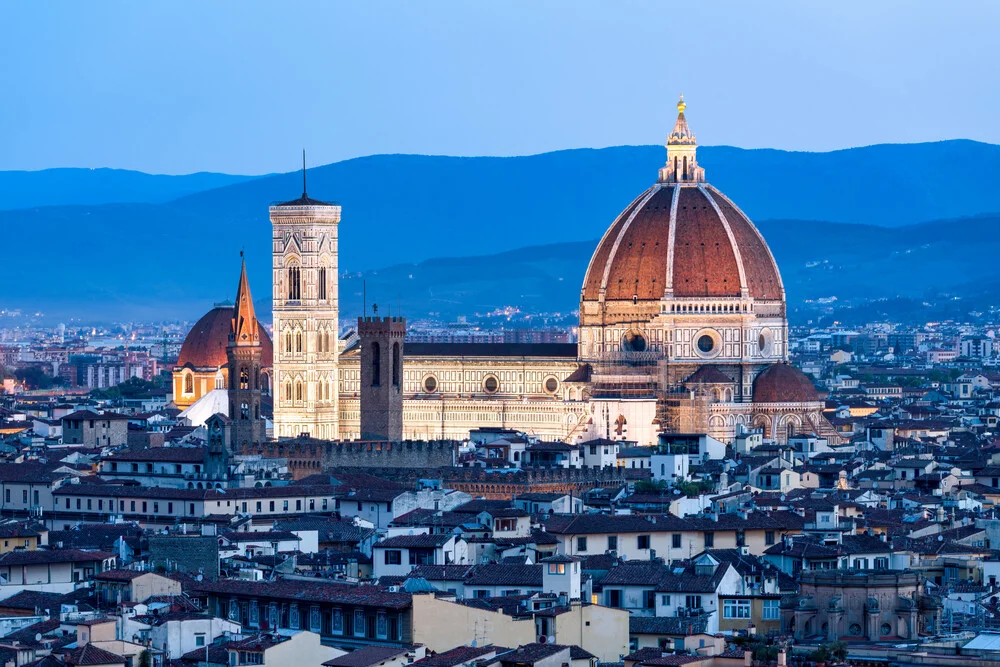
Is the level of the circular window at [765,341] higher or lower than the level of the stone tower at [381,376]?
higher

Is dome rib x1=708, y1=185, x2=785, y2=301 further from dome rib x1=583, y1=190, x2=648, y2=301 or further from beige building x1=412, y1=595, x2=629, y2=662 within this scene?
beige building x1=412, y1=595, x2=629, y2=662

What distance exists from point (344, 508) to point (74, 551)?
55.1 feet

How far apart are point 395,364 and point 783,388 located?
17.9 metres

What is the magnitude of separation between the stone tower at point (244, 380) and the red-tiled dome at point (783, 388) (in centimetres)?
2188

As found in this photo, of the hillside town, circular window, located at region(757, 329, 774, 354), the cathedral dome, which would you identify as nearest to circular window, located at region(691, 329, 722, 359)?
the cathedral dome

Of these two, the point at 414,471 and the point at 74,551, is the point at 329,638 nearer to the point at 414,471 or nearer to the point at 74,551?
the point at 74,551

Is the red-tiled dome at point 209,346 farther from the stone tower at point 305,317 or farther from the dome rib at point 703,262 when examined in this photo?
the dome rib at point 703,262

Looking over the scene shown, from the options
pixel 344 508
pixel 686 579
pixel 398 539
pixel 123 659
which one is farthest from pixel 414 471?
pixel 123 659

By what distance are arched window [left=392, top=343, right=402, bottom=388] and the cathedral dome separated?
16.5 metres

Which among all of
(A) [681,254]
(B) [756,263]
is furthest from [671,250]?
(B) [756,263]

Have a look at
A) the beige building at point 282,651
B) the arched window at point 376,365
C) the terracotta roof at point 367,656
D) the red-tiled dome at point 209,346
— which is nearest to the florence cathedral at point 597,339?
the arched window at point 376,365

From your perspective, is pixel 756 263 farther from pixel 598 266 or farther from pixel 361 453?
pixel 361 453

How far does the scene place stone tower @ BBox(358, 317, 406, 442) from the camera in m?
127

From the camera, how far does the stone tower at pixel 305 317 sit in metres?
142
